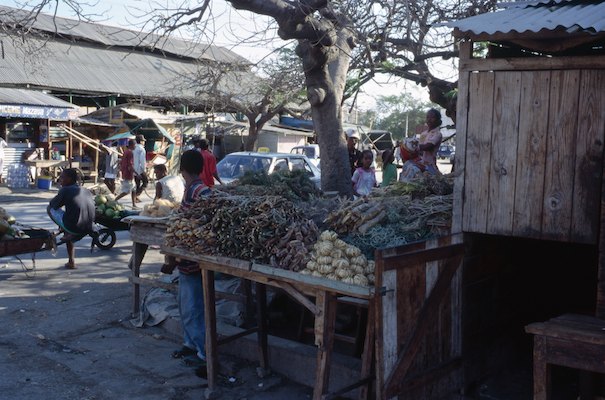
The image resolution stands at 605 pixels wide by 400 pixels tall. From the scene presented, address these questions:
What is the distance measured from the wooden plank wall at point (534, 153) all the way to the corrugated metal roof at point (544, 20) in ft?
1.30

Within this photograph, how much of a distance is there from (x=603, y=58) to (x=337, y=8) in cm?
579

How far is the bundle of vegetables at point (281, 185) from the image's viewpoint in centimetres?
649

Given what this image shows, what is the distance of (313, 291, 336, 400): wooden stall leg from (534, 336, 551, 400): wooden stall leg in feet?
4.92

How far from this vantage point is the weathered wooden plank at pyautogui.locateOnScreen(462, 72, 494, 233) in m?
5.05

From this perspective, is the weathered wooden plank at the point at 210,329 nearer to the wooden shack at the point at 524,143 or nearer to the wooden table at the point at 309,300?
the wooden table at the point at 309,300

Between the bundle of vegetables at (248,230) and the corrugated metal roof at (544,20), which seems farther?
the bundle of vegetables at (248,230)

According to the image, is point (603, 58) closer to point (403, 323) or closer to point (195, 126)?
point (403, 323)

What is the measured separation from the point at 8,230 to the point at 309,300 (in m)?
5.33

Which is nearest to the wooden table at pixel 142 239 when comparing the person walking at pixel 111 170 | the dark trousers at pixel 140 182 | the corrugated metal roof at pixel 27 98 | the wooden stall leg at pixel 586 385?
the wooden stall leg at pixel 586 385

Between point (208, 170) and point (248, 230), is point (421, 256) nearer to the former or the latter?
point (248, 230)

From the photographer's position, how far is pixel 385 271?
4.35 m

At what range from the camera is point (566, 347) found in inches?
153

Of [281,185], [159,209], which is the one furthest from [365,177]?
[281,185]

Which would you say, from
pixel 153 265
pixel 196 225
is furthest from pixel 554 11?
pixel 153 265
